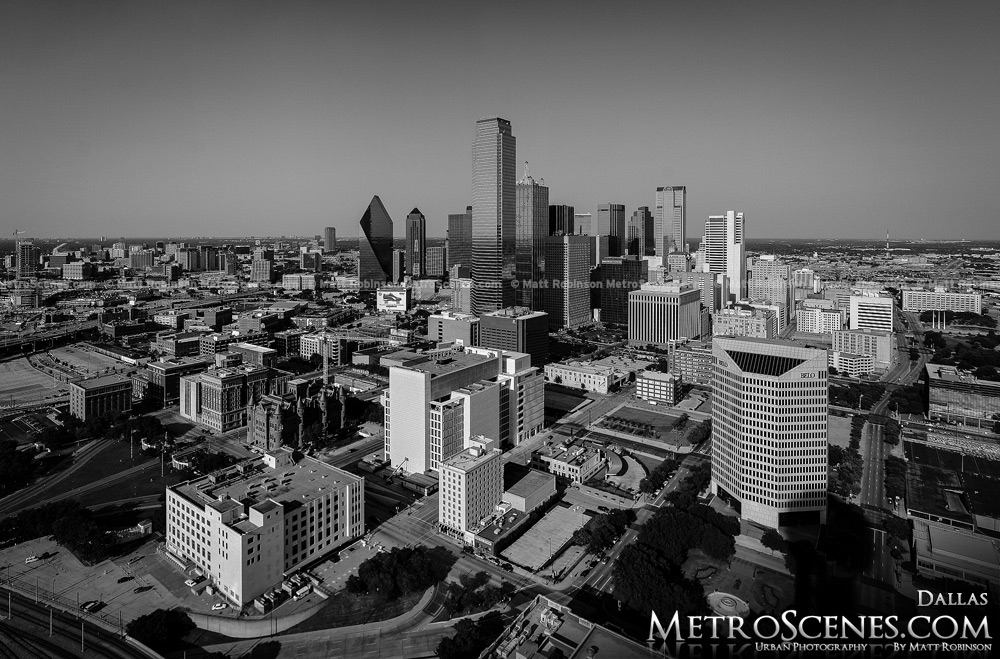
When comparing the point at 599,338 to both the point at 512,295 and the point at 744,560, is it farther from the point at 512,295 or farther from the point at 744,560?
the point at 744,560

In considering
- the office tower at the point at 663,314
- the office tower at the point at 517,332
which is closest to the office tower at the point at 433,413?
the office tower at the point at 517,332

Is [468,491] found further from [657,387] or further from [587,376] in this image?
[587,376]

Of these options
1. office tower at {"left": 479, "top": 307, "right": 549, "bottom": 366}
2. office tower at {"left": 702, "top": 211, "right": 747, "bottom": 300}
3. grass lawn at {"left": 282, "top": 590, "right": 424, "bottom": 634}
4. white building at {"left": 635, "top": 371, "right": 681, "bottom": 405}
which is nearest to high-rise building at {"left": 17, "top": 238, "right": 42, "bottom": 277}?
office tower at {"left": 479, "top": 307, "right": 549, "bottom": 366}

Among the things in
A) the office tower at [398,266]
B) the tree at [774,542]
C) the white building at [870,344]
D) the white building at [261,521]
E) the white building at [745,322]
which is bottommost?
the tree at [774,542]

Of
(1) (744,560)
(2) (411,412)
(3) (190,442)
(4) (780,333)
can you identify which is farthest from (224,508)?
(4) (780,333)

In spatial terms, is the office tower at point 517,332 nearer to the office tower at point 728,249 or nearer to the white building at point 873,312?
the white building at point 873,312
